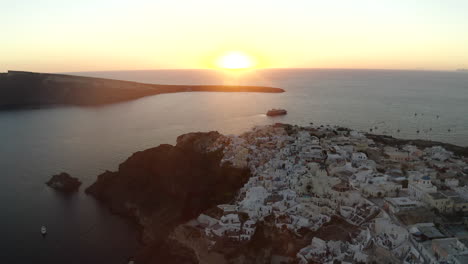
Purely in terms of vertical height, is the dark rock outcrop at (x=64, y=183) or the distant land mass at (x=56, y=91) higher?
the distant land mass at (x=56, y=91)

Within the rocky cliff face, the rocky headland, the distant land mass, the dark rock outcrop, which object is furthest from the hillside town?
the distant land mass

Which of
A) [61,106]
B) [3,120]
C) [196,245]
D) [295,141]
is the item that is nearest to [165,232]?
[196,245]

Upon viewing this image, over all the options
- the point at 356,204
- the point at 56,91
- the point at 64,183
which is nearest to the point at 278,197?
the point at 356,204

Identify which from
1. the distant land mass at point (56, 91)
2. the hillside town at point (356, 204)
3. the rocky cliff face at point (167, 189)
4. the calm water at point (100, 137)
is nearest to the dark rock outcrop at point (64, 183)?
the calm water at point (100, 137)

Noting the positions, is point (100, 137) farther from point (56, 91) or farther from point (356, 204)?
point (56, 91)

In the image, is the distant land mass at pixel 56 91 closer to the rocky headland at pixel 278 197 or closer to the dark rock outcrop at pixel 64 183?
the dark rock outcrop at pixel 64 183

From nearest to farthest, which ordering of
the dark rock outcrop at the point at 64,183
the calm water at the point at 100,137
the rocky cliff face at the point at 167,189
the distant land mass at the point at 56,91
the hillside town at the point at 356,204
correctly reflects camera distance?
the hillside town at the point at 356,204 < the rocky cliff face at the point at 167,189 < the calm water at the point at 100,137 < the dark rock outcrop at the point at 64,183 < the distant land mass at the point at 56,91

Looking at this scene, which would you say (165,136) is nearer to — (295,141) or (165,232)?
(295,141)

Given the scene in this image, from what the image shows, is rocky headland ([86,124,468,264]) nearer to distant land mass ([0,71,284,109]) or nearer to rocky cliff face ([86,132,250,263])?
rocky cliff face ([86,132,250,263])
